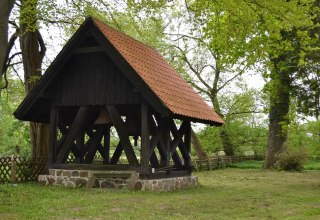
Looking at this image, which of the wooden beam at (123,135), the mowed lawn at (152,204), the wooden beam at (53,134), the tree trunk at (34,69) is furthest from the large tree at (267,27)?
the tree trunk at (34,69)

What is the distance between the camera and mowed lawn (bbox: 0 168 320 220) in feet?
29.8

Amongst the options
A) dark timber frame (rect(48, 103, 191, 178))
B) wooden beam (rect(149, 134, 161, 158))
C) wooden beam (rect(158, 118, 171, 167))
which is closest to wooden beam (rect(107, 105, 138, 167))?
dark timber frame (rect(48, 103, 191, 178))

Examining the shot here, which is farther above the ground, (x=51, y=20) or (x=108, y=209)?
(x=51, y=20)

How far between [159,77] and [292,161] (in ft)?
48.6

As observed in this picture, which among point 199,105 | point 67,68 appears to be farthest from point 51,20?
point 199,105

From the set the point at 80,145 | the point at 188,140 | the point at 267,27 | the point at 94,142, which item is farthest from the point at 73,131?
the point at 267,27

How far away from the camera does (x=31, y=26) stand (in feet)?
55.5

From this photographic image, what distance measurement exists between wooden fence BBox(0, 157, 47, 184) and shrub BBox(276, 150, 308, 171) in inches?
622

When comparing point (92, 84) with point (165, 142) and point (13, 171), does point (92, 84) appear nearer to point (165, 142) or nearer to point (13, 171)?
point (165, 142)

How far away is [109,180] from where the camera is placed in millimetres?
14148

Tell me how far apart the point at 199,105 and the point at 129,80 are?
3961 millimetres

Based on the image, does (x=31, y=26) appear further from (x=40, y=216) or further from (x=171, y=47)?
(x=171, y=47)

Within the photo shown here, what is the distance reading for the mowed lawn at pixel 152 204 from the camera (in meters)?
9.09

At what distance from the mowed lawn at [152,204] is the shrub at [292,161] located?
12939 mm
